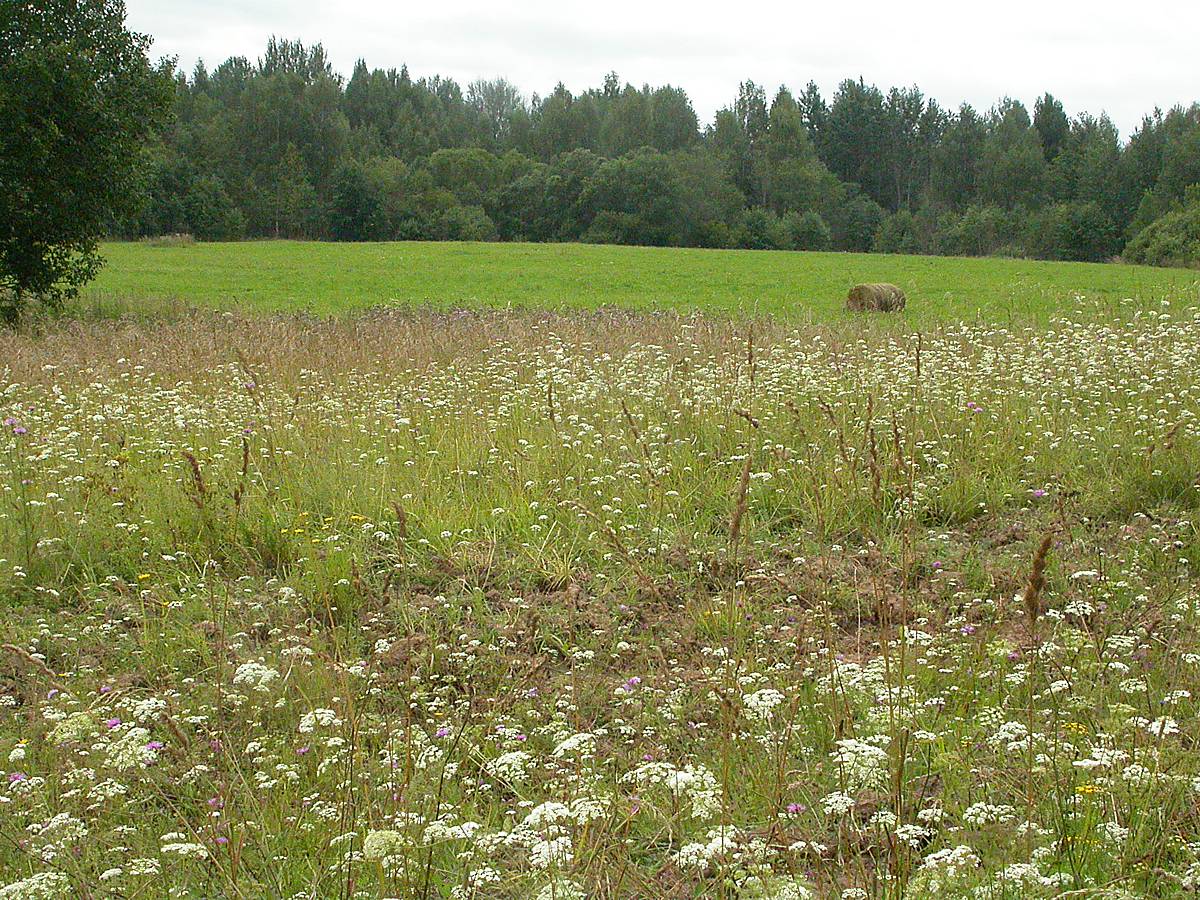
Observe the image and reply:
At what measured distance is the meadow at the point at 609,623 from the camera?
2.99 metres

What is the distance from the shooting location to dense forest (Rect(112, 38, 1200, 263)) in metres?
78.8

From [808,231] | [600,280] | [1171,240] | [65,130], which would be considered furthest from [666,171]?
[65,130]

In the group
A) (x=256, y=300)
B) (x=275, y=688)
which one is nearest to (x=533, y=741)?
(x=275, y=688)

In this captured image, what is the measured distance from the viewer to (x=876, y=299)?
21531mm

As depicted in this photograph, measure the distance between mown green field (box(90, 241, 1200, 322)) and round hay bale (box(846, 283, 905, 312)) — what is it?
471mm

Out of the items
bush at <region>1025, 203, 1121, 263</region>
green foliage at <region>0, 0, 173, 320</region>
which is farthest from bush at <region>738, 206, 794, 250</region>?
green foliage at <region>0, 0, 173, 320</region>

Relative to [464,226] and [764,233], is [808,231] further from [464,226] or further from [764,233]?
[464,226]

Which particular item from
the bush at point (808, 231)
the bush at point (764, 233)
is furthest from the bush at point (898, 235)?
the bush at point (764, 233)

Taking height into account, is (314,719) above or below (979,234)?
below

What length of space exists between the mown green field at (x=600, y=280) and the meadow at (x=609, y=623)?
742 cm

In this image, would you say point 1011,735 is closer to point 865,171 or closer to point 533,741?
point 533,741

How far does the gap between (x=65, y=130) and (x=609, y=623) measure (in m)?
19.4

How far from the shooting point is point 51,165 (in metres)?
19.8

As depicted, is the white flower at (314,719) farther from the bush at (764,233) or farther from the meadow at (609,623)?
the bush at (764,233)
